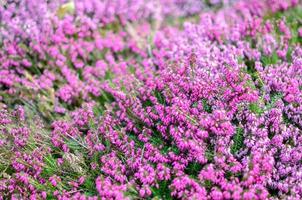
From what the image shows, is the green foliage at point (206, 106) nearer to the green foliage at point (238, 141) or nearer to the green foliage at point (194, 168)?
the green foliage at point (238, 141)

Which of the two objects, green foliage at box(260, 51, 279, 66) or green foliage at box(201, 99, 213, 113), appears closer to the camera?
green foliage at box(201, 99, 213, 113)

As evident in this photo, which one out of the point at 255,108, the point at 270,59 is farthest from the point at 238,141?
the point at 270,59

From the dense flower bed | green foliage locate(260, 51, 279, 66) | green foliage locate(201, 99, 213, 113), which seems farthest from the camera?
green foliage locate(260, 51, 279, 66)

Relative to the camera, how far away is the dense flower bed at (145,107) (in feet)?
12.1

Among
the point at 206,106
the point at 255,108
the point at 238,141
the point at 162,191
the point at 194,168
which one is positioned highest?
the point at 255,108

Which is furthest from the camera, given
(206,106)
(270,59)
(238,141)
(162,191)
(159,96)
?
(270,59)

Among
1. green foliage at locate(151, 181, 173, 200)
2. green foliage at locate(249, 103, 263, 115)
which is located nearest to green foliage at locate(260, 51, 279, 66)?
green foliage at locate(249, 103, 263, 115)

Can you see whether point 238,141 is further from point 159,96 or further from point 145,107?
point 145,107

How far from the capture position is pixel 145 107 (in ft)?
15.1

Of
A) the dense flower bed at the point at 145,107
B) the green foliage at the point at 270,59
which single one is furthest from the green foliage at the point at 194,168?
the green foliage at the point at 270,59

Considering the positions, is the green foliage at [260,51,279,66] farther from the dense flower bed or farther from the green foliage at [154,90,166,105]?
the green foliage at [154,90,166,105]

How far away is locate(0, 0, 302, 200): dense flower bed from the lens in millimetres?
3674

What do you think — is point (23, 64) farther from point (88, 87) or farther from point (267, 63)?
point (267, 63)

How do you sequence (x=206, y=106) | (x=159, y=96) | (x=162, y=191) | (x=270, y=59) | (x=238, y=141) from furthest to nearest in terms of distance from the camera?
(x=270, y=59), (x=159, y=96), (x=206, y=106), (x=238, y=141), (x=162, y=191)
